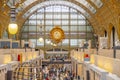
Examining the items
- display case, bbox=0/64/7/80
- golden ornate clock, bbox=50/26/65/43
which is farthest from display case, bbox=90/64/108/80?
golden ornate clock, bbox=50/26/65/43

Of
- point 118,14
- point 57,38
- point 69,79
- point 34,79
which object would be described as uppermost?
point 118,14

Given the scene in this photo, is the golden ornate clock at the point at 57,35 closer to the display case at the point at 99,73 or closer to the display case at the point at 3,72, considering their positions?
the display case at the point at 99,73

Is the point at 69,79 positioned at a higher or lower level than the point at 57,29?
lower

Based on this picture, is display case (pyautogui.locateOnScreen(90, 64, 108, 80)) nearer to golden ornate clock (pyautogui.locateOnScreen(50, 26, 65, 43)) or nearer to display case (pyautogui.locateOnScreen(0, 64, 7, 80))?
display case (pyautogui.locateOnScreen(0, 64, 7, 80))

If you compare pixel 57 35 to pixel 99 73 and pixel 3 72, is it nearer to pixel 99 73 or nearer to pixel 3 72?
pixel 3 72

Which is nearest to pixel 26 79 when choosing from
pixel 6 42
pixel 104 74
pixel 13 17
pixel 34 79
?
pixel 34 79

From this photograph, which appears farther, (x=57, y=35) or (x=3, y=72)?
(x=57, y=35)

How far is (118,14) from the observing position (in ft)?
156

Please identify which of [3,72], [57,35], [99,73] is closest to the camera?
[99,73]

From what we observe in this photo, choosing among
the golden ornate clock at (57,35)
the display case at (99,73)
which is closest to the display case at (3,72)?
the display case at (99,73)

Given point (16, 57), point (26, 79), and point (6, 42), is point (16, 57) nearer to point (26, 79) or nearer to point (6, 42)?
point (26, 79)

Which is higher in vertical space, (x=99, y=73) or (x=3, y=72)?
(x=99, y=73)

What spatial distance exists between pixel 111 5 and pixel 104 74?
40.0 metres

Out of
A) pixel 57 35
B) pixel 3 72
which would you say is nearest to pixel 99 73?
pixel 3 72
